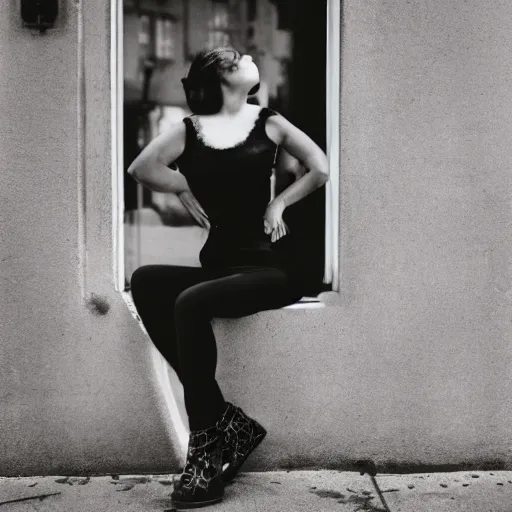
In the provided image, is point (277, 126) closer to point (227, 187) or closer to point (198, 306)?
point (227, 187)

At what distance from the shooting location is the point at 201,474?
3129 millimetres

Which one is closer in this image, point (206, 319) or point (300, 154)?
point (206, 319)

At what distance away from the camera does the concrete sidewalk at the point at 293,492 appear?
3.08m

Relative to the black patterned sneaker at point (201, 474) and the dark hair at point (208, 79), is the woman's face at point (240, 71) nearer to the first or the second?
the dark hair at point (208, 79)

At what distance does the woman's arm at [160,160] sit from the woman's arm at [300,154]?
0.45 metres

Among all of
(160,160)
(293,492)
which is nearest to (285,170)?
(160,160)

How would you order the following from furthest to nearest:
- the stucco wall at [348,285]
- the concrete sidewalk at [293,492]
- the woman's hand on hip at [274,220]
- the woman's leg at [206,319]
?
the woman's hand on hip at [274,220], the stucco wall at [348,285], the woman's leg at [206,319], the concrete sidewalk at [293,492]

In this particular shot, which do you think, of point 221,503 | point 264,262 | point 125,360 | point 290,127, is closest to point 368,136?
point 290,127

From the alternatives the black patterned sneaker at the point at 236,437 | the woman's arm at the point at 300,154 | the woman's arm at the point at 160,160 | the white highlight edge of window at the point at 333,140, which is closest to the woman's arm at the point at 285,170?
the woman's arm at the point at 300,154

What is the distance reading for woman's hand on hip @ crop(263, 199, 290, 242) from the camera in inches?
136

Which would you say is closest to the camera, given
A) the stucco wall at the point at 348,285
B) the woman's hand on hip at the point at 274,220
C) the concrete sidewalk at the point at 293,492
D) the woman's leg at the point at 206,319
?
the concrete sidewalk at the point at 293,492

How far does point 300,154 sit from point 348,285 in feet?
2.27

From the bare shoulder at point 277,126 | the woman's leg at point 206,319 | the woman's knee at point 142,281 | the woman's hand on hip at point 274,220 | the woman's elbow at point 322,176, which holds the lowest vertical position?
the woman's leg at point 206,319

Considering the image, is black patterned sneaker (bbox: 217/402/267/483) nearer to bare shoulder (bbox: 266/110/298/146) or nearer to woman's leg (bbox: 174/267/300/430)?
woman's leg (bbox: 174/267/300/430)
